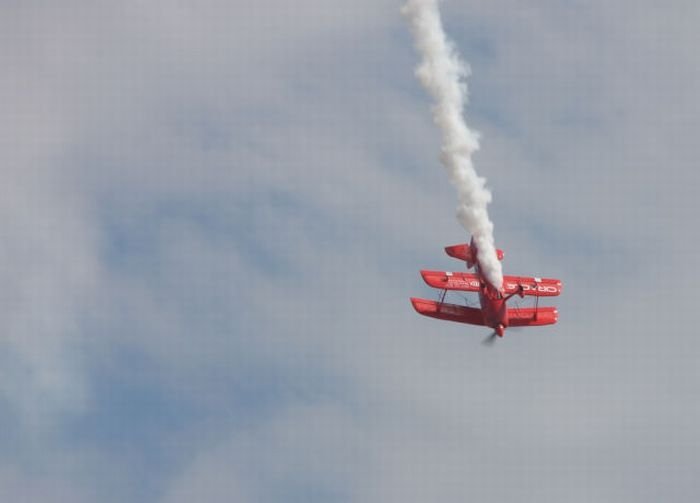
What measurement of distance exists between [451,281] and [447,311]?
213cm

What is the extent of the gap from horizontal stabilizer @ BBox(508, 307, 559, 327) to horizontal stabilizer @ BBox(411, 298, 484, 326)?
2054 millimetres

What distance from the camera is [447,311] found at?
9919 cm

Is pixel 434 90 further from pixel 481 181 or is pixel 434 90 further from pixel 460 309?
pixel 460 309

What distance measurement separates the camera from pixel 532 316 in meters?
99.9

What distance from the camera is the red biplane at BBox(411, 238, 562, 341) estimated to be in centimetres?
9650

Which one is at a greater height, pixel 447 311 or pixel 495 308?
pixel 447 311

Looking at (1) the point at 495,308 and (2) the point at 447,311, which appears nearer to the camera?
(1) the point at 495,308

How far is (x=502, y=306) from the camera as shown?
96500mm

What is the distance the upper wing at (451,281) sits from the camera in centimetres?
10006

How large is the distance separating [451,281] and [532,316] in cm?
520

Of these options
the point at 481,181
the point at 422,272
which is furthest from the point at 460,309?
the point at 481,181

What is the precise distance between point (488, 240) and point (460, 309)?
6.12 meters

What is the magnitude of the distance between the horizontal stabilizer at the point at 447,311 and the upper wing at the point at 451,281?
1.27m

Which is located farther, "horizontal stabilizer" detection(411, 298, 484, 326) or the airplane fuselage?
"horizontal stabilizer" detection(411, 298, 484, 326)
